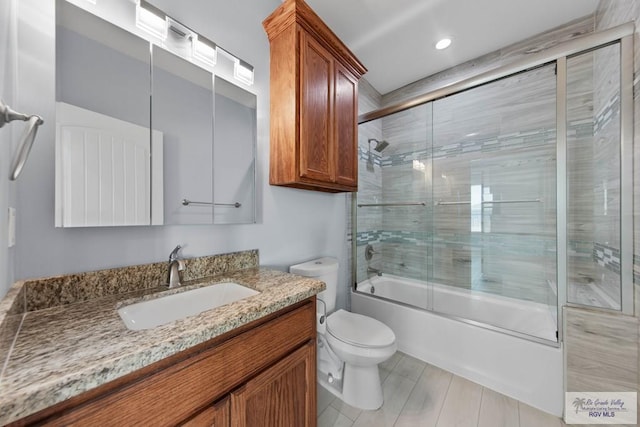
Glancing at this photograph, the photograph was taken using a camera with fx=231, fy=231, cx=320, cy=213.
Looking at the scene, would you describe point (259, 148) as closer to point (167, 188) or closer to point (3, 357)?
point (167, 188)

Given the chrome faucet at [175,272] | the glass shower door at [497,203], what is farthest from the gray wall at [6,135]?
the glass shower door at [497,203]

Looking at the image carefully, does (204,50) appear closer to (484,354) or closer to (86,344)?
(86,344)

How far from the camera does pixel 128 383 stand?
0.51m

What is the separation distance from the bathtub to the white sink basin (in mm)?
1485

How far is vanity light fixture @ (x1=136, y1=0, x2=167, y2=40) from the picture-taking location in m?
1.00

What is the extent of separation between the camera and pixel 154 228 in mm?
1039

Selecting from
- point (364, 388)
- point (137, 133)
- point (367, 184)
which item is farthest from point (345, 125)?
point (364, 388)

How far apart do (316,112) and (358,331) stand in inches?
56.7

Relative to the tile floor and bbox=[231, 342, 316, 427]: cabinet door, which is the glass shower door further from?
bbox=[231, 342, 316, 427]: cabinet door

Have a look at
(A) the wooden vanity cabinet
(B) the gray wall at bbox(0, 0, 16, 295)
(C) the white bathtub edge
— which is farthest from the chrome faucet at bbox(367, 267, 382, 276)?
(B) the gray wall at bbox(0, 0, 16, 295)

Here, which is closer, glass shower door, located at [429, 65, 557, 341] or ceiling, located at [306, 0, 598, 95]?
ceiling, located at [306, 0, 598, 95]

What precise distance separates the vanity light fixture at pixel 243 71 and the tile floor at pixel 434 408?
2.04 metres

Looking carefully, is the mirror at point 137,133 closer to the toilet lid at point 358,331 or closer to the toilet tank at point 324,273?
the toilet tank at point 324,273

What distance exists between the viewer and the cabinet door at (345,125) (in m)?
1.64
